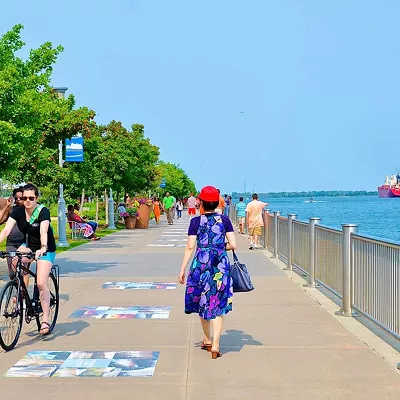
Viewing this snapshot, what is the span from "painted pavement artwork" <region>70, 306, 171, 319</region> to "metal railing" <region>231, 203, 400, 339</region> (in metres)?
2.41

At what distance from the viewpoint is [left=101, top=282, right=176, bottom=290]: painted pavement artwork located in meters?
13.2

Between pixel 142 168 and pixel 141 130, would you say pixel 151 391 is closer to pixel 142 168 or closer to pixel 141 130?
pixel 142 168

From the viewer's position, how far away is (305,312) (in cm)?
1050

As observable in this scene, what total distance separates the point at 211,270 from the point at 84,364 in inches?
59.1

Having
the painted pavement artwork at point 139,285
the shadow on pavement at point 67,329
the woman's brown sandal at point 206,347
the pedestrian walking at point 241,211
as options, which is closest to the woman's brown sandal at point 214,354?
the woman's brown sandal at point 206,347

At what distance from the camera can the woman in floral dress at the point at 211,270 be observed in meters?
7.61

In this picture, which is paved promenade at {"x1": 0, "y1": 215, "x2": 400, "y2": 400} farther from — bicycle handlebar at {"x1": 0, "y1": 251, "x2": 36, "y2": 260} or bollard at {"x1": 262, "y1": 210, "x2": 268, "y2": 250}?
bollard at {"x1": 262, "y1": 210, "x2": 268, "y2": 250}

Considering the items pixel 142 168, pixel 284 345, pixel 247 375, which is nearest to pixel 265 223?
pixel 284 345

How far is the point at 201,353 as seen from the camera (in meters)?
7.80

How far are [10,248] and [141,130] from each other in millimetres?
38981

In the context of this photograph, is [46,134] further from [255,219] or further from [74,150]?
[255,219]

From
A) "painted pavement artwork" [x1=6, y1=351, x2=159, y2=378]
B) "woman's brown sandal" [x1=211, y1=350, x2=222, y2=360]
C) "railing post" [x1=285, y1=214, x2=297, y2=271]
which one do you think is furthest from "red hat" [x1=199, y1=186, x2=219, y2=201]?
"railing post" [x1=285, y1=214, x2=297, y2=271]

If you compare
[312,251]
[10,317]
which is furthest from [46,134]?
[10,317]

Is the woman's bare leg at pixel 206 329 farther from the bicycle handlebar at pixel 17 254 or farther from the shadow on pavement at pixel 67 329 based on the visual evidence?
the bicycle handlebar at pixel 17 254
